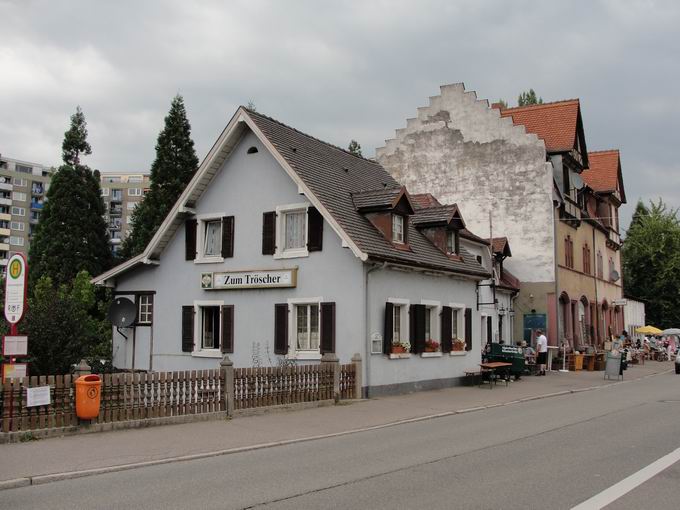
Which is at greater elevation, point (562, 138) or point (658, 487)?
point (562, 138)

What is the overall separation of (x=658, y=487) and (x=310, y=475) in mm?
4078

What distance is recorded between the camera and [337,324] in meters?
20.3

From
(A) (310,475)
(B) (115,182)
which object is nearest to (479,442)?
(A) (310,475)

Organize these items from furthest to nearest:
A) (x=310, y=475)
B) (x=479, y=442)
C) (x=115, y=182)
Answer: (x=115, y=182)
(x=479, y=442)
(x=310, y=475)

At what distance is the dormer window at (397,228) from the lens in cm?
2195

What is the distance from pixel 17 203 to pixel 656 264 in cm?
10374

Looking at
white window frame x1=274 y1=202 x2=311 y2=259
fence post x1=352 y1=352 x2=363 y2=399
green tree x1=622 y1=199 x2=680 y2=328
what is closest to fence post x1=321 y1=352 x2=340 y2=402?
fence post x1=352 y1=352 x2=363 y2=399

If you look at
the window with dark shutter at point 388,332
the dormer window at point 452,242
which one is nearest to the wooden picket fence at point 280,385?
the window with dark shutter at point 388,332

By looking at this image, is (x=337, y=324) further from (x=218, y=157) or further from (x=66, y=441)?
(x=66, y=441)

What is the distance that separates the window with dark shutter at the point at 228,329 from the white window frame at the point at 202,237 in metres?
1.73

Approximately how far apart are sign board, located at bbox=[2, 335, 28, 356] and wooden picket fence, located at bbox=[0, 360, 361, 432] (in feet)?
1.82

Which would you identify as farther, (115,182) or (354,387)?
(115,182)

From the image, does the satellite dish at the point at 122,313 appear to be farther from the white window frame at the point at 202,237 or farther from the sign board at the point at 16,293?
the sign board at the point at 16,293

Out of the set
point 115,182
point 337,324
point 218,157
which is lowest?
point 337,324
